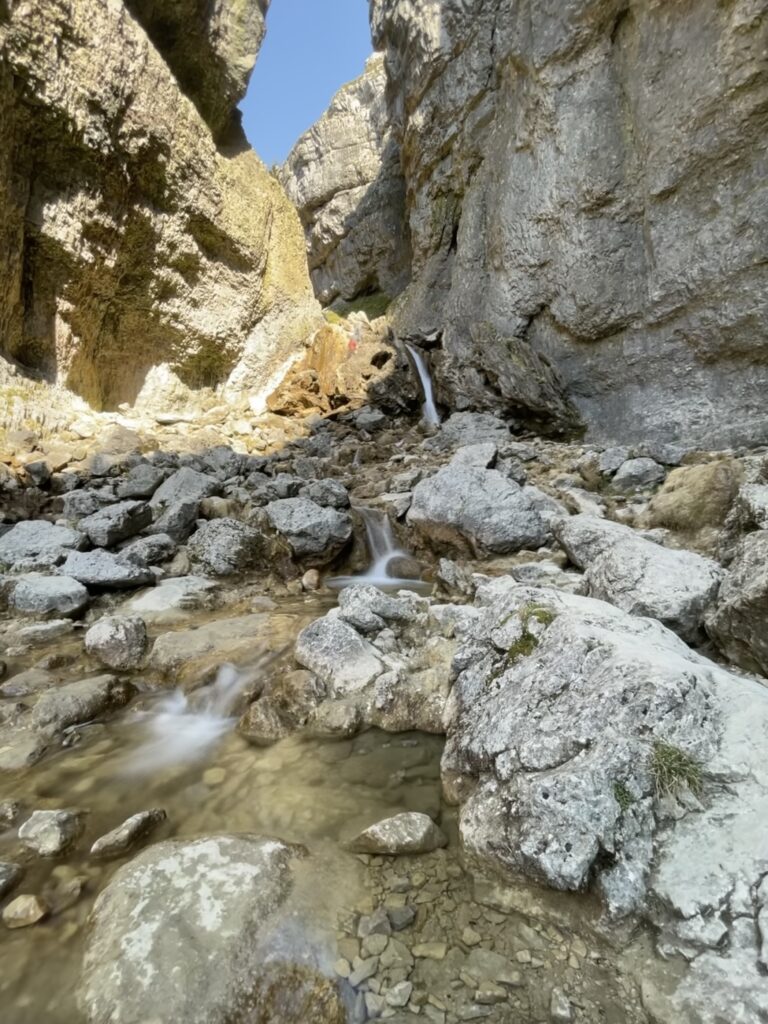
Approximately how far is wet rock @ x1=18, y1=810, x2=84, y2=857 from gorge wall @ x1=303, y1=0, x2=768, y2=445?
39.0ft

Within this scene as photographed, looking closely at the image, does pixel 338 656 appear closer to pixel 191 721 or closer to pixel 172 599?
pixel 191 721

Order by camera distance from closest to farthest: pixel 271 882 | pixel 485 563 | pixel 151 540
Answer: pixel 271 882, pixel 485 563, pixel 151 540

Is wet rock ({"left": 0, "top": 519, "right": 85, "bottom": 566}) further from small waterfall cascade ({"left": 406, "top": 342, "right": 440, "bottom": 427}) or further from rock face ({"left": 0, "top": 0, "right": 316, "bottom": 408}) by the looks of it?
small waterfall cascade ({"left": 406, "top": 342, "right": 440, "bottom": 427})

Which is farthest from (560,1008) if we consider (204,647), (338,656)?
(204,647)

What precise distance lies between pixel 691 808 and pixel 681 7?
49.7 feet

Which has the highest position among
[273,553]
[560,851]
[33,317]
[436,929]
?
[33,317]

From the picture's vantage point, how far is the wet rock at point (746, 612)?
3.11 meters

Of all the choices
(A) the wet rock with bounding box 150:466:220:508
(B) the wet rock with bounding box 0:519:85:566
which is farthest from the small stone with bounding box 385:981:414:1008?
(A) the wet rock with bounding box 150:466:220:508

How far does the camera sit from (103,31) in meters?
12.4

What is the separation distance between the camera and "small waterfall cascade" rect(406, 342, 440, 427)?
693 inches

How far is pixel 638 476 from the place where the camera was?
9195 millimetres

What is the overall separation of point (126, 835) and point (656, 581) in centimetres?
392

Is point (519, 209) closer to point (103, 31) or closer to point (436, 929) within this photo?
point (103, 31)

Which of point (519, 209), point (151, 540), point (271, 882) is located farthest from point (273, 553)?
point (519, 209)
